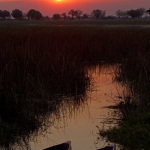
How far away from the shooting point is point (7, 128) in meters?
4.04

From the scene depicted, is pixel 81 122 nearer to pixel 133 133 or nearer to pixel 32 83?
pixel 133 133

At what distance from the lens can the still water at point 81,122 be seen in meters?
3.80

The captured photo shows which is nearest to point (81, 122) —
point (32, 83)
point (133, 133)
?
point (133, 133)

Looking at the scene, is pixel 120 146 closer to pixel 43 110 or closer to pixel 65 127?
pixel 65 127

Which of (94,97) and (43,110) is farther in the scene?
(94,97)

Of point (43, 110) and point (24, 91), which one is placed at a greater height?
point (24, 91)

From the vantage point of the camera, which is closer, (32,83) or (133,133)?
(133,133)

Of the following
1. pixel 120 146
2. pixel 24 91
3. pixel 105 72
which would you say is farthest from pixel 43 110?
pixel 105 72

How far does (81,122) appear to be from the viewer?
15.2 ft

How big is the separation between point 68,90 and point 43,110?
1.43 metres

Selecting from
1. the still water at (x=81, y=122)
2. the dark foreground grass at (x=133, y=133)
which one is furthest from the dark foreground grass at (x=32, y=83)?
the dark foreground grass at (x=133, y=133)

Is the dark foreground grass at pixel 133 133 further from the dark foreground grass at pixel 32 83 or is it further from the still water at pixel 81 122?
the dark foreground grass at pixel 32 83

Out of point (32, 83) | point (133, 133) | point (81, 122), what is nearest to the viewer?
point (133, 133)

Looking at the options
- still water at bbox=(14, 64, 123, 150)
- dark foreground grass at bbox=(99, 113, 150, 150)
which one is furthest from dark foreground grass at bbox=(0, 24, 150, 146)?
dark foreground grass at bbox=(99, 113, 150, 150)
